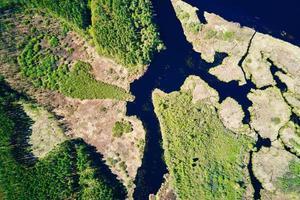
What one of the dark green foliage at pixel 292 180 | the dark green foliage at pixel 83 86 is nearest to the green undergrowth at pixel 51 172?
the dark green foliage at pixel 83 86

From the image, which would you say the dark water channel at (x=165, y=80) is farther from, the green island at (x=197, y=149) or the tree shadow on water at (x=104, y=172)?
the tree shadow on water at (x=104, y=172)

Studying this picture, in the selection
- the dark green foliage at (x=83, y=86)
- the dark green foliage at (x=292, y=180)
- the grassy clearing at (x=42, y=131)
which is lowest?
the grassy clearing at (x=42, y=131)

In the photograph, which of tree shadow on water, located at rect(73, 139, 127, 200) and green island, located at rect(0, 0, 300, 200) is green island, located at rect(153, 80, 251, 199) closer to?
green island, located at rect(0, 0, 300, 200)

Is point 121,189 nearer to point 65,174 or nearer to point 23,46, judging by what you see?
point 65,174

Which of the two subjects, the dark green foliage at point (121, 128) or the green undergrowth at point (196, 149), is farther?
the green undergrowth at point (196, 149)

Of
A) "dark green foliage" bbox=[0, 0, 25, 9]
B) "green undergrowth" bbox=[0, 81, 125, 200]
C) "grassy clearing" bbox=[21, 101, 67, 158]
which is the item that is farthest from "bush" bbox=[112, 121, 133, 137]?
"dark green foliage" bbox=[0, 0, 25, 9]

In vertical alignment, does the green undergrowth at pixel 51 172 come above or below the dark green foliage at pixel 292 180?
below
